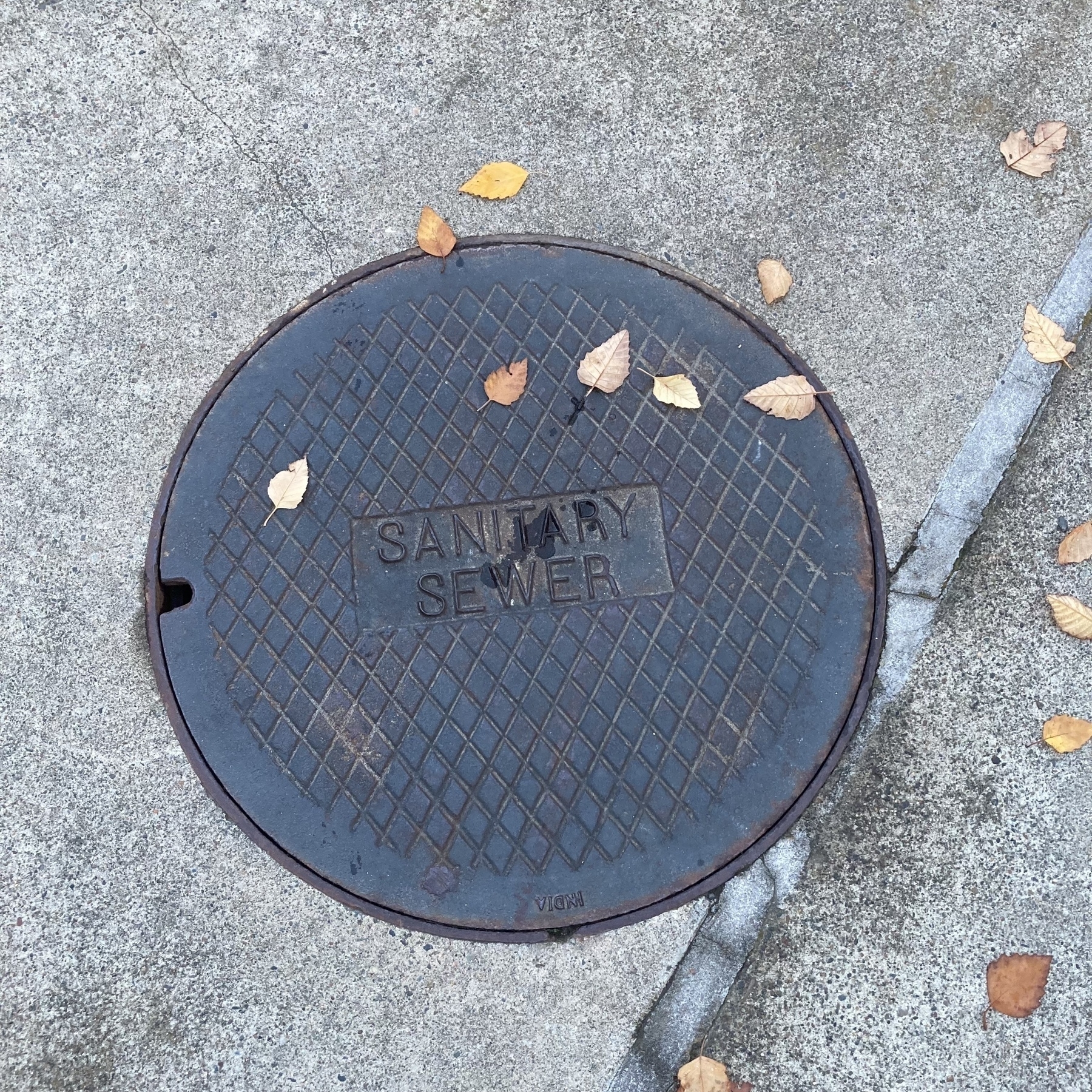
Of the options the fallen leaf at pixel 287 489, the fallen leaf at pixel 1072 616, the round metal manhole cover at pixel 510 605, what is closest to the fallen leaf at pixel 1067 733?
the fallen leaf at pixel 1072 616

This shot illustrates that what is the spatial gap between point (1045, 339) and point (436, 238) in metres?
1.48

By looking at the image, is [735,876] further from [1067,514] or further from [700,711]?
[1067,514]

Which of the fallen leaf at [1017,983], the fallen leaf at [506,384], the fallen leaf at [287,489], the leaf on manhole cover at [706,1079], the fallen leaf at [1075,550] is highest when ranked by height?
the fallen leaf at [506,384]

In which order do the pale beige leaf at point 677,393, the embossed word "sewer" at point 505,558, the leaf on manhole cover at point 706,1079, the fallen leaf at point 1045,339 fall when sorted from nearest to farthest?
the leaf on manhole cover at point 706,1079 → the embossed word "sewer" at point 505,558 → the pale beige leaf at point 677,393 → the fallen leaf at point 1045,339

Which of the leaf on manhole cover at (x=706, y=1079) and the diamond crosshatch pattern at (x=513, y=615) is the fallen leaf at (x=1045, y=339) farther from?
the leaf on manhole cover at (x=706, y=1079)

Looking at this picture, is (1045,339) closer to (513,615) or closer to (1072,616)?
(1072,616)

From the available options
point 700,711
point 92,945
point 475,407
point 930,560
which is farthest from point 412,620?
point 930,560

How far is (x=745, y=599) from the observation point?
2000 millimetres

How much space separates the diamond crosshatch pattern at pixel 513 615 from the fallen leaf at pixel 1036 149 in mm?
947

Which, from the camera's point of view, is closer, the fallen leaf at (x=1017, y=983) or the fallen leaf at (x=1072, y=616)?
the fallen leaf at (x=1017, y=983)

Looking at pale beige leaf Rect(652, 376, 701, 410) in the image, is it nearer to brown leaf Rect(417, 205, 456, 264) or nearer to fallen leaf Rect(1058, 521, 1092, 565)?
brown leaf Rect(417, 205, 456, 264)

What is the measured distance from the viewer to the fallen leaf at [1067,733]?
1996 mm

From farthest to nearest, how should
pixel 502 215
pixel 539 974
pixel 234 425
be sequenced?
pixel 502 215
pixel 234 425
pixel 539 974

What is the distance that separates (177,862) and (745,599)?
134 cm
